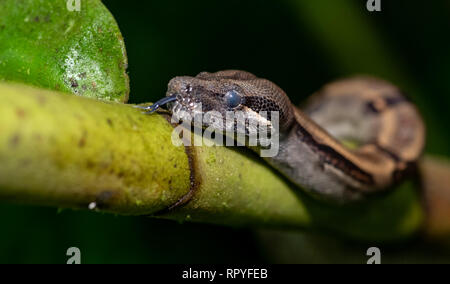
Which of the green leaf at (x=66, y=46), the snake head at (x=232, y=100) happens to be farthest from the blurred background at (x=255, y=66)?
the green leaf at (x=66, y=46)

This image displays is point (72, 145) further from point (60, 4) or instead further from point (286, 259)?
point (286, 259)

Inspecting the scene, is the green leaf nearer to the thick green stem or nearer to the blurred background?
the thick green stem

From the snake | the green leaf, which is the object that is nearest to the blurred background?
the snake

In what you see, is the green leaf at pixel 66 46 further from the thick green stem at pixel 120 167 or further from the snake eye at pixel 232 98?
the snake eye at pixel 232 98

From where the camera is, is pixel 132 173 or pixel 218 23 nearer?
pixel 132 173

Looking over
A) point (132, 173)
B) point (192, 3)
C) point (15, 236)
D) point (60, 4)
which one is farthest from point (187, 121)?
point (192, 3)

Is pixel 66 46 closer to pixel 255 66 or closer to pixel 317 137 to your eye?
pixel 317 137
